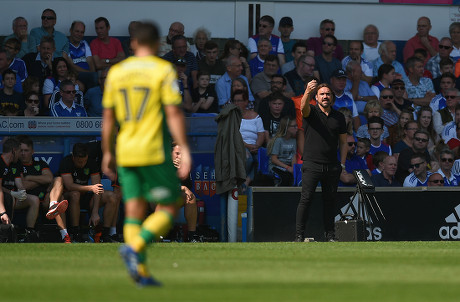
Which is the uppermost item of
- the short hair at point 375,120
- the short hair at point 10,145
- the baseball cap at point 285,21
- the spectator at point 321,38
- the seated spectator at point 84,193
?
the baseball cap at point 285,21

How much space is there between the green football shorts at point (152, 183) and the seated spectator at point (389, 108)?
11835mm

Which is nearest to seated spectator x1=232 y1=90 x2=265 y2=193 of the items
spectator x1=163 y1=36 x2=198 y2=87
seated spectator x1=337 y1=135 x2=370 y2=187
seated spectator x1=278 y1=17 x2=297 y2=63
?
spectator x1=163 y1=36 x2=198 y2=87

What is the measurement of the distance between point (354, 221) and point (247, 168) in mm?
2947

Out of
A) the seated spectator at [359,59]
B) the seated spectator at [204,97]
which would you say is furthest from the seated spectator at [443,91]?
the seated spectator at [204,97]

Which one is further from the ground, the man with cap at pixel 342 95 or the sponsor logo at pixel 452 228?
the man with cap at pixel 342 95

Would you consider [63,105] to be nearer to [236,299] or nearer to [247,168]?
[247,168]

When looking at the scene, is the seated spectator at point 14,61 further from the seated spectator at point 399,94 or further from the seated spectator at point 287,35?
the seated spectator at point 399,94

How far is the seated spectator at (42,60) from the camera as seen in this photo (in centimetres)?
1733

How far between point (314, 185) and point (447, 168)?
14.9ft

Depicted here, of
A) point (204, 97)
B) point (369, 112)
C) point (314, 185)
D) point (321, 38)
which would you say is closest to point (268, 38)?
point (321, 38)

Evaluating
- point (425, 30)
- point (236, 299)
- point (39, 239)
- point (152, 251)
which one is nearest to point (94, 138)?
A: point (39, 239)

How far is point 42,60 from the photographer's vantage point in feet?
57.6

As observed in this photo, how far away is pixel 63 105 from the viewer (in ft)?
54.4

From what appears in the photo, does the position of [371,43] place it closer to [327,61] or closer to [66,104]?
[327,61]
